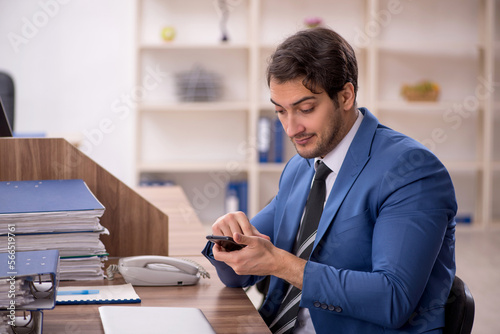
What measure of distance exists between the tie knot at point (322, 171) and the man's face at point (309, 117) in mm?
42

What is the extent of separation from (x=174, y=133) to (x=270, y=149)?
31.4 inches

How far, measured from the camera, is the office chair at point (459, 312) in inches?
48.2

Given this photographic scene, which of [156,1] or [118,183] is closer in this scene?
[118,183]

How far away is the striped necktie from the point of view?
1363 mm

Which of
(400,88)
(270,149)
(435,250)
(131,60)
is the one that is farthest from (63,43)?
(435,250)

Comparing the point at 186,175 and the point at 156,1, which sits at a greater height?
the point at 156,1

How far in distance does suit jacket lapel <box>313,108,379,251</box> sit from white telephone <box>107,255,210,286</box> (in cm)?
31

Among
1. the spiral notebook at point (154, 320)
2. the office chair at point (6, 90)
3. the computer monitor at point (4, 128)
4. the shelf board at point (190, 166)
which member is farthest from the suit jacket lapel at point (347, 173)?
the shelf board at point (190, 166)

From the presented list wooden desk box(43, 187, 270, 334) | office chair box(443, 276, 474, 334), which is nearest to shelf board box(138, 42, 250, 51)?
wooden desk box(43, 187, 270, 334)

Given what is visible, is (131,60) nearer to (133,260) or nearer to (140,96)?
(140,96)

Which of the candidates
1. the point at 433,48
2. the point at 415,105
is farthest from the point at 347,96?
the point at 433,48

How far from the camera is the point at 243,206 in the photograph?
473cm

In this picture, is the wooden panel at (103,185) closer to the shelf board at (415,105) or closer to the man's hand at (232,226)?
the man's hand at (232,226)

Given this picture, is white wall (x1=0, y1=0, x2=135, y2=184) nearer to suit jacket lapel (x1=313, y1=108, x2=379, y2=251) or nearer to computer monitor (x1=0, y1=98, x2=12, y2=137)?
computer monitor (x1=0, y1=98, x2=12, y2=137)
